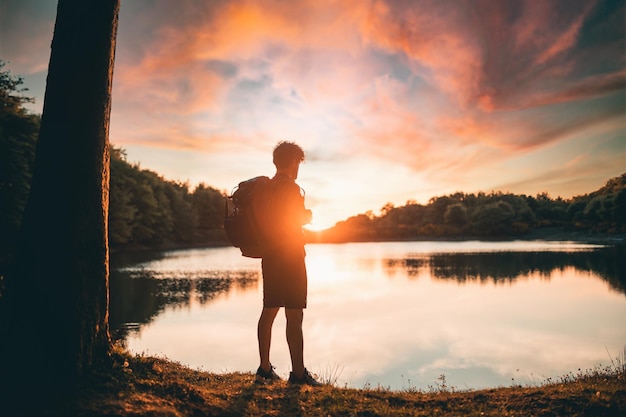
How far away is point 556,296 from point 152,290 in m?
19.1

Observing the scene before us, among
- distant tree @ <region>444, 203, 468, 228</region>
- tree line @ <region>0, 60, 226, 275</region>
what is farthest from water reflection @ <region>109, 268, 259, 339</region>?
distant tree @ <region>444, 203, 468, 228</region>

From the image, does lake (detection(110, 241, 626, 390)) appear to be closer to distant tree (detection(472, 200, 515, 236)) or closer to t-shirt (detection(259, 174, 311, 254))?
t-shirt (detection(259, 174, 311, 254))

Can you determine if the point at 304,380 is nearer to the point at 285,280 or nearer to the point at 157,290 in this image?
the point at 285,280

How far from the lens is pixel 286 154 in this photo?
454 cm

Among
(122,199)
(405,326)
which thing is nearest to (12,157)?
(122,199)

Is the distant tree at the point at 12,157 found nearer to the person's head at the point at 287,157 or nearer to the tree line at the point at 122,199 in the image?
the tree line at the point at 122,199

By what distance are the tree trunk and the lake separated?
3673 mm

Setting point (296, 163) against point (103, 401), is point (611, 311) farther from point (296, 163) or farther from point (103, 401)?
point (103, 401)

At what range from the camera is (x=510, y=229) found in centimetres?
9306

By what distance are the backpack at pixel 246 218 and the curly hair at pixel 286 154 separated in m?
0.25

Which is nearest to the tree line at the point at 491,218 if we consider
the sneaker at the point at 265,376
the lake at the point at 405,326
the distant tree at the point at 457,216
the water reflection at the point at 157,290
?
the distant tree at the point at 457,216

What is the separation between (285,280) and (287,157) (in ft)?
4.40

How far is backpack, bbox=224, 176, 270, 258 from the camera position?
435 centimetres

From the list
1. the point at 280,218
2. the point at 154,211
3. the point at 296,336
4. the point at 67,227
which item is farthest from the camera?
the point at 154,211
